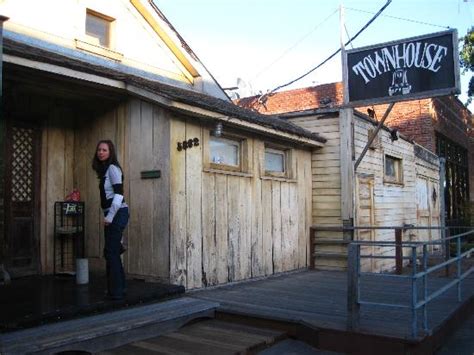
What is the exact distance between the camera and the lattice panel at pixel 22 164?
23.2ft

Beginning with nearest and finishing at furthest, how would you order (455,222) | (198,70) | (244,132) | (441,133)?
(244,132), (198,70), (441,133), (455,222)

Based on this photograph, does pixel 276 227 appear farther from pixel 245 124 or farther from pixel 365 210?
pixel 365 210

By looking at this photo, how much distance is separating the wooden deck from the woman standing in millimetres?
1267

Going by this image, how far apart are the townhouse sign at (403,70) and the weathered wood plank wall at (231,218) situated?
181 centimetres

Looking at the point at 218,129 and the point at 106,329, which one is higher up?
the point at 218,129

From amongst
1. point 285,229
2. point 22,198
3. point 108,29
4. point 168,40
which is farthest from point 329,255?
point 108,29

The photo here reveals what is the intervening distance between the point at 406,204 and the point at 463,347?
7.64 meters

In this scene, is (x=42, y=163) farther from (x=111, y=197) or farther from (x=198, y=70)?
(x=198, y=70)

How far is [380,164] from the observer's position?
11125mm

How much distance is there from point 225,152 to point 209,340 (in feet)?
11.7

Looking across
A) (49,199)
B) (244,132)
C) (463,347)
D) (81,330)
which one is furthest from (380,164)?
(81,330)

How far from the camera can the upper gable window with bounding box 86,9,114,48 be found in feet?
27.5

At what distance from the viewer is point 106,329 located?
4.59 m

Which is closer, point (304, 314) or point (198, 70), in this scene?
point (304, 314)
